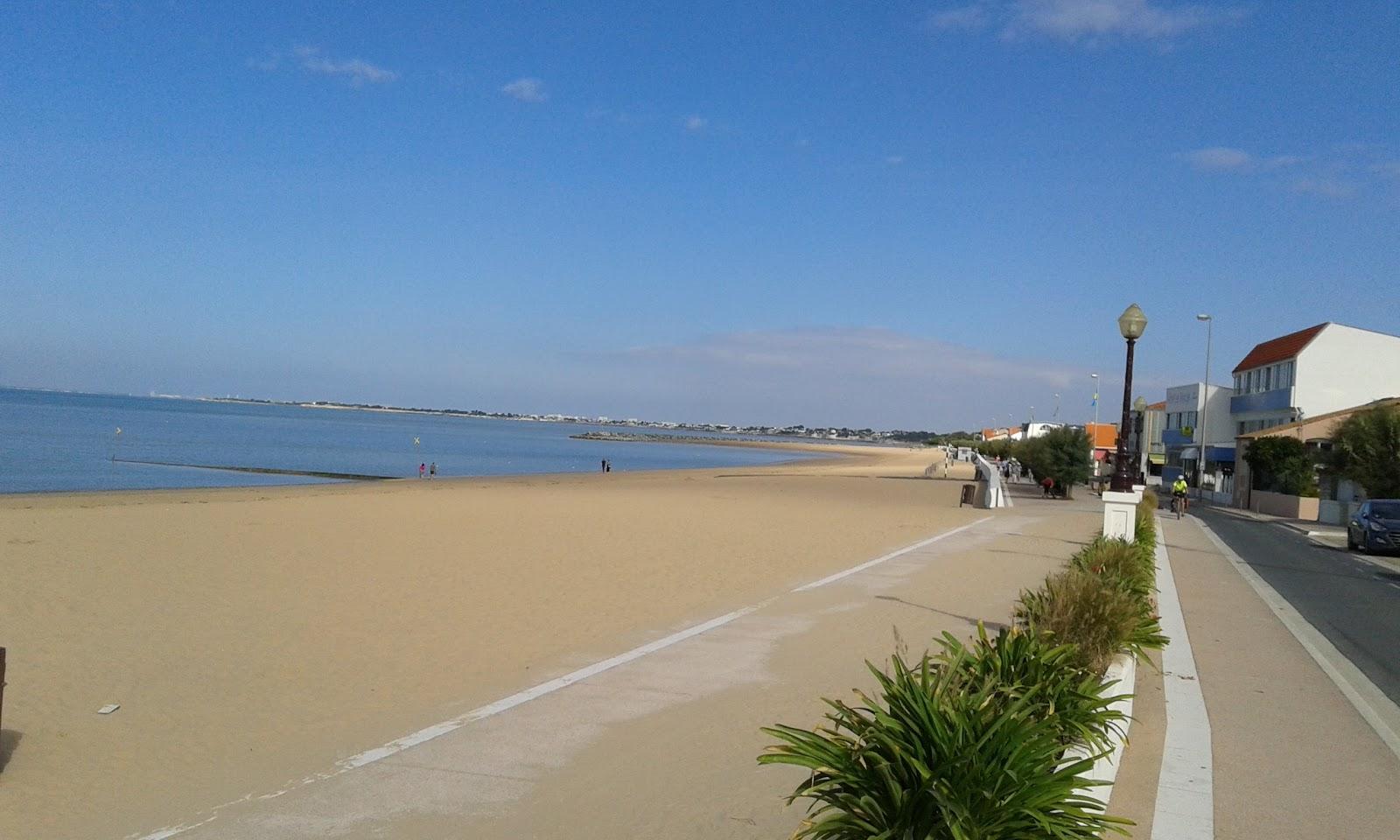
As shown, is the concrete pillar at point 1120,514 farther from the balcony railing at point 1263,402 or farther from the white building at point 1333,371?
the balcony railing at point 1263,402

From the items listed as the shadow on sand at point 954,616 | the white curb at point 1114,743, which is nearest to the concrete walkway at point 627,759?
the shadow on sand at point 954,616

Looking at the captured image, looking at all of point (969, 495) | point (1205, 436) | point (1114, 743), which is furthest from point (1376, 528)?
point (1205, 436)

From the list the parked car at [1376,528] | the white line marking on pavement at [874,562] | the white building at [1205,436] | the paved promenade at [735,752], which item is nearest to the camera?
the paved promenade at [735,752]

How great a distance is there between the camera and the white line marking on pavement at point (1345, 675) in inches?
324

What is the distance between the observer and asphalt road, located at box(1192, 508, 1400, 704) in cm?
1159

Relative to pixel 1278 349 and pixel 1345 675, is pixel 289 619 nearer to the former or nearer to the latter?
pixel 1345 675

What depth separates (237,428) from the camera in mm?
A: 108938

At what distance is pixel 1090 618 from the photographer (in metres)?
8.37

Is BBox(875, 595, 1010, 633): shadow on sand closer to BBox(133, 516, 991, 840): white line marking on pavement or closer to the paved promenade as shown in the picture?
the paved promenade

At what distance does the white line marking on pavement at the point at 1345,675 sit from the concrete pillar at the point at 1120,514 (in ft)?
6.94

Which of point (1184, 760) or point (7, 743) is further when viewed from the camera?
point (1184, 760)

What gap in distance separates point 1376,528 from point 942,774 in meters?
27.1

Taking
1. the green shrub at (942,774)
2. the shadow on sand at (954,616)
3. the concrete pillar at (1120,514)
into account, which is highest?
the concrete pillar at (1120,514)

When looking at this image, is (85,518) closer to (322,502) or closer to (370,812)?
(322,502)
